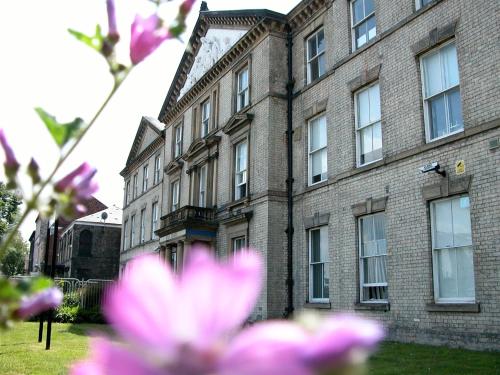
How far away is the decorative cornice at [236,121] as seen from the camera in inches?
794

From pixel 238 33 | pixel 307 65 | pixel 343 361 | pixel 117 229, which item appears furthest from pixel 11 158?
pixel 117 229

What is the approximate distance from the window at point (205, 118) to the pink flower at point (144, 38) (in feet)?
77.0

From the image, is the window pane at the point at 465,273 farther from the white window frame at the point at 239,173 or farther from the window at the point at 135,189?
the window at the point at 135,189

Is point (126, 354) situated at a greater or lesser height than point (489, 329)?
greater

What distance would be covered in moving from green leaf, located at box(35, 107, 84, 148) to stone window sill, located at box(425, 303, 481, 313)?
11482 millimetres

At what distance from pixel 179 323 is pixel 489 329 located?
11931 mm

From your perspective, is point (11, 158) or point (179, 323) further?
point (11, 158)

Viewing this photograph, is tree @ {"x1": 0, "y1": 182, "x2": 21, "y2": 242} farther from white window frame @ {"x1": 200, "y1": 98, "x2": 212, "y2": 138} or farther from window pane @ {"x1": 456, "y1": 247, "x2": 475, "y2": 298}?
window pane @ {"x1": 456, "y1": 247, "x2": 475, "y2": 298}

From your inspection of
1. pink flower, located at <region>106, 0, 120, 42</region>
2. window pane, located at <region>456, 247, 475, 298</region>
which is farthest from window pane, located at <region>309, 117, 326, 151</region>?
pink flower, located at <region>106, 0, 120, 42</region>

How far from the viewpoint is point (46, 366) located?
398 inches

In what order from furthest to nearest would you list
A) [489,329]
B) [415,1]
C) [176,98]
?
[176,98]
[415,1]
[489,329]

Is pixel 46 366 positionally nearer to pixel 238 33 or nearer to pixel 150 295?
pixel 150 295

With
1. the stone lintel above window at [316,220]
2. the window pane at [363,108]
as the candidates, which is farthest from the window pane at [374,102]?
the stone lintel above window at [316,220]

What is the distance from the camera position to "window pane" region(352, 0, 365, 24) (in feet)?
53.4
